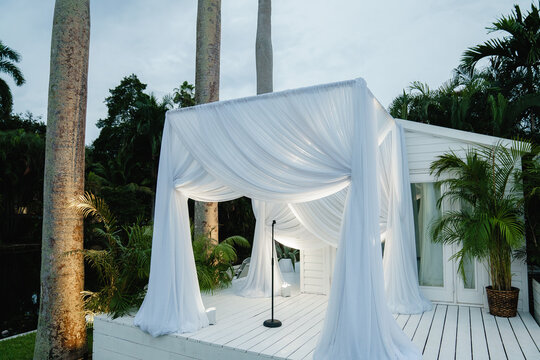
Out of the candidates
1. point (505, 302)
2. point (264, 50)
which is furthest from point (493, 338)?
point (264, 50)

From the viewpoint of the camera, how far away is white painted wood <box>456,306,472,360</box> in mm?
2979

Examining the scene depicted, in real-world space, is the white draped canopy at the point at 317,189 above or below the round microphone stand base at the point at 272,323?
above

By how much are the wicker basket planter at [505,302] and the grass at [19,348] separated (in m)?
5.05

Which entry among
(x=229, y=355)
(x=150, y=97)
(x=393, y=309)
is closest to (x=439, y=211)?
(x=393, y=309)

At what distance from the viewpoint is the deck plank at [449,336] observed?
2986 mm

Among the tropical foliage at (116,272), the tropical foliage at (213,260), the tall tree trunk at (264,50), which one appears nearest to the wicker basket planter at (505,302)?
the tropical foliage at (213,260)

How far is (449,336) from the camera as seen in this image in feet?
11.2

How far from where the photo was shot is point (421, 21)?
13.1 meters

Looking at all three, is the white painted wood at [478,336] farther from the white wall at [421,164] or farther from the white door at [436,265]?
the white wall at [421,164]

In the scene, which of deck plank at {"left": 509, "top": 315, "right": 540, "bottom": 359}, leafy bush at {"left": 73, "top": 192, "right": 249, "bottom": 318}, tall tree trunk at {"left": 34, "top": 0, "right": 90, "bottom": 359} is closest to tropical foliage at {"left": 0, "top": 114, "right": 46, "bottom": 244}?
tall tree trunk at {"left": 34, "top": 0, "right": 90, "bottom": 359}

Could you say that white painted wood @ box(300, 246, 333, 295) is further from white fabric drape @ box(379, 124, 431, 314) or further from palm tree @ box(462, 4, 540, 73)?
palm tree @ box(462, 4, 540, 73)

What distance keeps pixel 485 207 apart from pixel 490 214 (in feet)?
0.31

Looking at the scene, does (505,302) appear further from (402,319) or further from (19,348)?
(19,348)

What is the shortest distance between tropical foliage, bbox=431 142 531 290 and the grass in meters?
4.95
